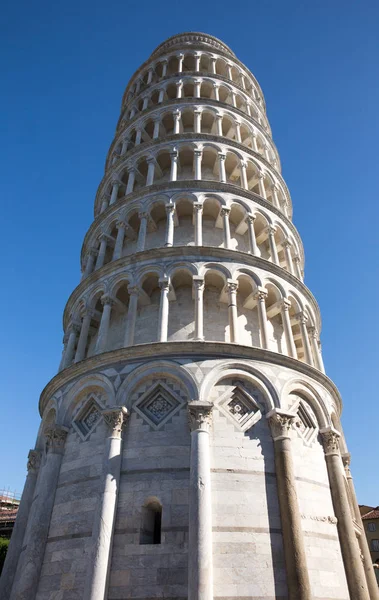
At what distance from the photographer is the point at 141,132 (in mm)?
22750

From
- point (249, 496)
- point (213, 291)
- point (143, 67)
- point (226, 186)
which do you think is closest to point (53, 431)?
point (249, 496)

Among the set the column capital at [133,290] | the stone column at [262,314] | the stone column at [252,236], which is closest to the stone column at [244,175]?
the stone column at [252,236]

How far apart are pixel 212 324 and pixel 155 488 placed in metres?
5.98

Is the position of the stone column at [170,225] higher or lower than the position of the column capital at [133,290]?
higher

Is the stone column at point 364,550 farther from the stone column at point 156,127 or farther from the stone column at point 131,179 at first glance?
the stone column at point 156,127

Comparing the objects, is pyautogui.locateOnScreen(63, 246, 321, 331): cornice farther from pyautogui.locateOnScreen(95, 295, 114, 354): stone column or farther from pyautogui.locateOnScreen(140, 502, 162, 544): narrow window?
pyautogui.locateOnScreen(140, 502, 162, 544): narrow window

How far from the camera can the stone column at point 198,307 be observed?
44.9 ft

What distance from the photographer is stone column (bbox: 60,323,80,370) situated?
16.1 metres

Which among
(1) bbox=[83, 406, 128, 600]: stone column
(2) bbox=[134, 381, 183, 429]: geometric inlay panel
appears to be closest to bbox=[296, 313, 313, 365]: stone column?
(2) bbox=[134, 381, 183, 429]: geometric inlay panel

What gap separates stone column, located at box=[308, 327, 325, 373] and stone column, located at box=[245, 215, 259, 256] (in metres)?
3.72

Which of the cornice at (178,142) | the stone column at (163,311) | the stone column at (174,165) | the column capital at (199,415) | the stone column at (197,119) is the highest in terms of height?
the stone column at (197,119)

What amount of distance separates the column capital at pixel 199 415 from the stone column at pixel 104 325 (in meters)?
4.07

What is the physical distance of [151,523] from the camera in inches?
428

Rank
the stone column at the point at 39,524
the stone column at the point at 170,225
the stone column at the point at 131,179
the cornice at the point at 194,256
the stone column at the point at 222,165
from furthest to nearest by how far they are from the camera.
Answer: the stone column at the point at 131,179, the stone column at the point at 222,165, the stone column at the point at 170,225, the cornice at the point at 194,256, the stone column at the point at 39,524
